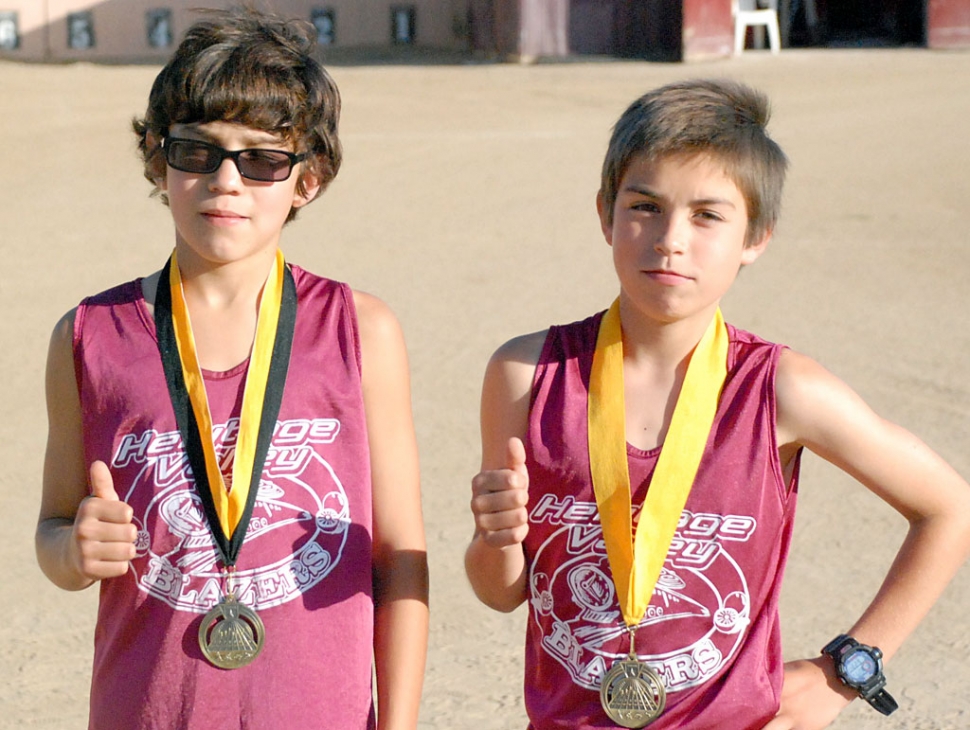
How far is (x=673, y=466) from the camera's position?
2514 mm

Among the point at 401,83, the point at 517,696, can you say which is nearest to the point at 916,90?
the point at 401,83

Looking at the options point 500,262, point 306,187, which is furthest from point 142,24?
point 306,187

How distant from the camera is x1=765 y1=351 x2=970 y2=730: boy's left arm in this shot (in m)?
2.53

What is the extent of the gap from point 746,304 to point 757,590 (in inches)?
245

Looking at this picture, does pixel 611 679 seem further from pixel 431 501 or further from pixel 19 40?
pixel 19 40

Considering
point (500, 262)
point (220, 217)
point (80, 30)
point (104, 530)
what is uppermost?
point (80, 30)

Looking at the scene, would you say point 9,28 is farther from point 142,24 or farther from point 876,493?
point 876,493

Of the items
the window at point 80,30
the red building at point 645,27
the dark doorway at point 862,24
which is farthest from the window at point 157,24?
the dark doorway at point 862,24

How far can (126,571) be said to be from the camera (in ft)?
8.05

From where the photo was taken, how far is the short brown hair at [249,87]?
2615 millimetres

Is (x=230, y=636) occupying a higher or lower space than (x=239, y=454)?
lower

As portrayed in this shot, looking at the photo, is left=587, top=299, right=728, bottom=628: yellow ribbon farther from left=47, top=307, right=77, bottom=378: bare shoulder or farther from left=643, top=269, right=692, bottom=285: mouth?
left=47, top=307, right=77, bottom=378: bare shoulder

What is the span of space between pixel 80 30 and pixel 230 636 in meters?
20.2

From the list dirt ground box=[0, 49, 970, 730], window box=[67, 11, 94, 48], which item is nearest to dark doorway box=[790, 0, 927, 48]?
dirt ground box=[0, 49, 970, 730]
